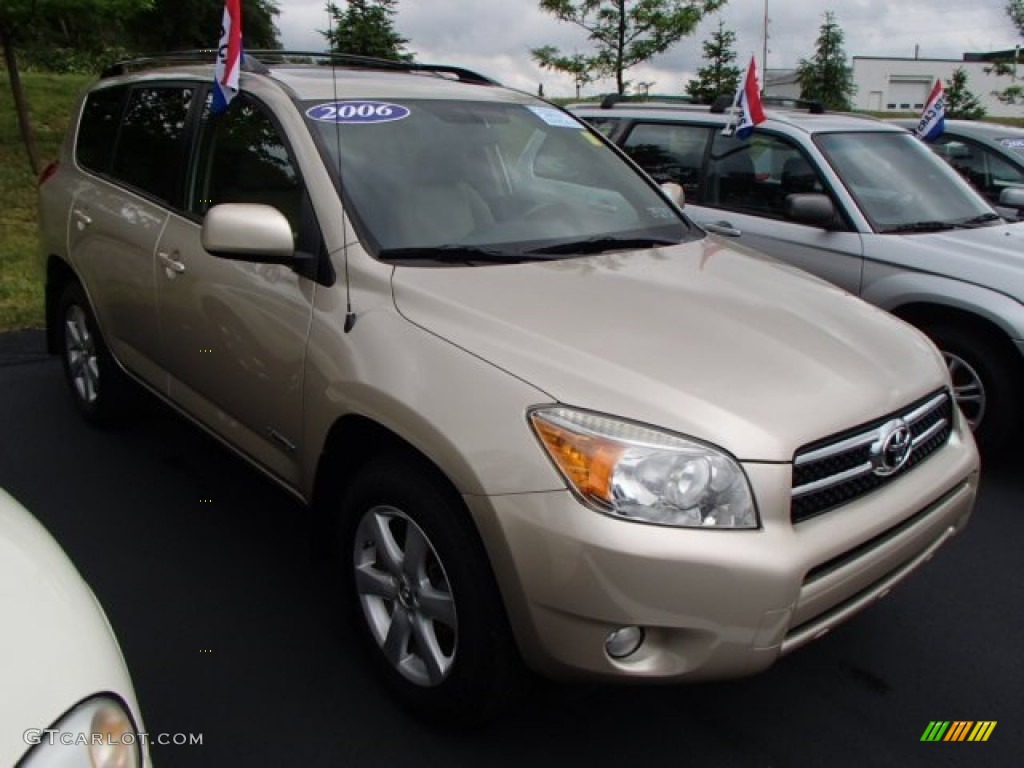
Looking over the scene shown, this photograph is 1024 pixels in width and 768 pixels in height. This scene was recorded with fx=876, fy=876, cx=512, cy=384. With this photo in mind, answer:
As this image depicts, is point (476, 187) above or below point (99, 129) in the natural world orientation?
below

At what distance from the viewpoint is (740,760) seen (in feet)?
7.57

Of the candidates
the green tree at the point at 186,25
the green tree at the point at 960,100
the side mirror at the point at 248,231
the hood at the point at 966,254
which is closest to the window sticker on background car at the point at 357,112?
the side mirror at the point at 248,231

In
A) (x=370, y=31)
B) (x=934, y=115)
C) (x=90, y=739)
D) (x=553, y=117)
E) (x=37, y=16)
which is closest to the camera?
(x=90, y=739)

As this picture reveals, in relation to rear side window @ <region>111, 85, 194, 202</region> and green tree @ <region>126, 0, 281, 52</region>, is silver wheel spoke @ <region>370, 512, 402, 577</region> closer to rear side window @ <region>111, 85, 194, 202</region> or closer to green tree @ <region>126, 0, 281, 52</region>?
rear side window @ <region>111, 85, 194, 202</region>

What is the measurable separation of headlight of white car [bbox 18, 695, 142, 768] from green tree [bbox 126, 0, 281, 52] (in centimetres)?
1992

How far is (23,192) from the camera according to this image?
10.5m

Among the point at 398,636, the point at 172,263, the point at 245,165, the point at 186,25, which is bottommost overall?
the point at 398,636

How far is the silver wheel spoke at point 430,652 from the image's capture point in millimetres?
2281

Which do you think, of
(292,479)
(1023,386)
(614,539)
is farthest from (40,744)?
(1023,386)

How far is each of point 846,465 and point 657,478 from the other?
545 mm

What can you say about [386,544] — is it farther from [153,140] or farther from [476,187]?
[153,140]

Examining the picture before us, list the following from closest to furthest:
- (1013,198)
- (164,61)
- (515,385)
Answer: (515,385) < (164,61) < (1013,198)

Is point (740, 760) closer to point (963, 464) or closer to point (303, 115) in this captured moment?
point (963, 464)

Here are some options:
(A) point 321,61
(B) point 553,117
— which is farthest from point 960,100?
(A) point 321,61
